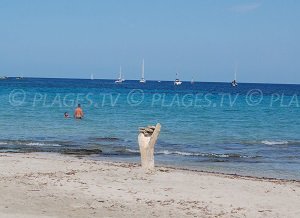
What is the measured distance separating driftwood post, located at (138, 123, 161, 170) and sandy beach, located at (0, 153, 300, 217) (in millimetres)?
339

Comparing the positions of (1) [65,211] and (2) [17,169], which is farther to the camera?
(2) [17,169]

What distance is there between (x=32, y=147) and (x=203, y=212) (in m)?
15.4

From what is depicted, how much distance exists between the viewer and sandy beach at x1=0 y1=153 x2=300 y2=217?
1180 centimetres

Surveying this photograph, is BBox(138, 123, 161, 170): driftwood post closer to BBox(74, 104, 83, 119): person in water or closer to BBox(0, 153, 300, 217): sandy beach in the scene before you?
BBox(0, 153, 300, 217): sandy beach

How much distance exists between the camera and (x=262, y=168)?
20781mm

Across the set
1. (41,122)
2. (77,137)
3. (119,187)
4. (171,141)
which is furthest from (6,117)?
(119,187)

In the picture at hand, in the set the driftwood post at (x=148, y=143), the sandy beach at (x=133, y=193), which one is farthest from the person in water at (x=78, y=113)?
the driftwood post at (x=148, y=143)

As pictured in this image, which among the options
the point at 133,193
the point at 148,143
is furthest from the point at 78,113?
the point at 133,193

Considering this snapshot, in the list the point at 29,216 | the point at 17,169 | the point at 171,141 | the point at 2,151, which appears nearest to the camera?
the point at 29,216

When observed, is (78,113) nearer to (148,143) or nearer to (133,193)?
(148,143)

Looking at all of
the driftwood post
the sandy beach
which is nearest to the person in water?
the sandy beach

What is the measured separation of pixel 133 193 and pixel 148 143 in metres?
4.04

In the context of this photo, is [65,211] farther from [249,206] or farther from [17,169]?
[17,169]

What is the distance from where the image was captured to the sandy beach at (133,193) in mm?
11797
